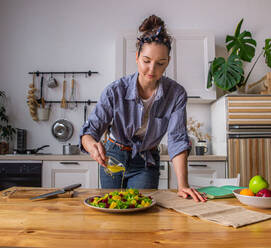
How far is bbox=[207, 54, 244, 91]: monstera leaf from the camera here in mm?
2643

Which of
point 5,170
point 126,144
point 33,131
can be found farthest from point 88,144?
point 33,131

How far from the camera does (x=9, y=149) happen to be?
3.15 metres

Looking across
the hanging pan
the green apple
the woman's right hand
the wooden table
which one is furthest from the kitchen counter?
the wooden table

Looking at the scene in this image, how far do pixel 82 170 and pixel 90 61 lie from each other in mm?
1400

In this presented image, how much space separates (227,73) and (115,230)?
2.37 m

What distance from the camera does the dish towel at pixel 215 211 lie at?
0.76m

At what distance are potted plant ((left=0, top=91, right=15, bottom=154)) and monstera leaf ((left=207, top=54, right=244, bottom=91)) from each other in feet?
7.75

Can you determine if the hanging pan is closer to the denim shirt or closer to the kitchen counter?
the kitchen counter

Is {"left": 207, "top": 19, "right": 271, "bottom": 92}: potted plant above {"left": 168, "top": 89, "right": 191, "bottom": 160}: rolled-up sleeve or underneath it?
above

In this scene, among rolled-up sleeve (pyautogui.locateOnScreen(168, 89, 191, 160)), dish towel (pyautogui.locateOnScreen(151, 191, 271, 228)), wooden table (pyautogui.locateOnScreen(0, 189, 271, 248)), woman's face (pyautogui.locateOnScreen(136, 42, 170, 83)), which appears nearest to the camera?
wooden table (pyautogui.locateOnScreen(0, 189, 271, 248))

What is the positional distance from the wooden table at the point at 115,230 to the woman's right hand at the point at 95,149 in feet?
0.66

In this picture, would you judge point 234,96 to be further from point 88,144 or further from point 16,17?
point 16,17

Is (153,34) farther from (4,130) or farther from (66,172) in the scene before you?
(4,130)

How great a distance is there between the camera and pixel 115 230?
68cm
